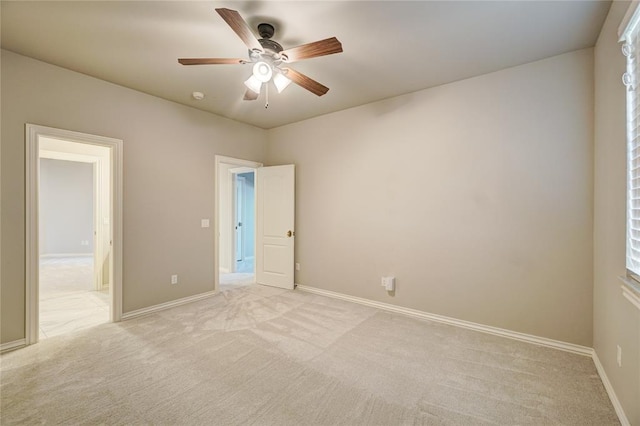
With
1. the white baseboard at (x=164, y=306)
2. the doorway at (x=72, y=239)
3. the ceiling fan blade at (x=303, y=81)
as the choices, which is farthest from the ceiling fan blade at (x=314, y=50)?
the white baseboard at (x=164, y=306)

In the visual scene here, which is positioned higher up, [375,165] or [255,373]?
[375,165]

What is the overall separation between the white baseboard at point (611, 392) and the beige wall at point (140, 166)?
171 inches

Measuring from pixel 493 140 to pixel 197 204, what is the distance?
3.89 m

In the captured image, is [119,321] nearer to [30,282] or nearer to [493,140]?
[30,282]

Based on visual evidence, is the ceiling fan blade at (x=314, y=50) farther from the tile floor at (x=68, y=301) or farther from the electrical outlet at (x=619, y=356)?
the tile floor at (x=68, y=301)

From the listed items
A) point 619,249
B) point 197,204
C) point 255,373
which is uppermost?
point 197,204

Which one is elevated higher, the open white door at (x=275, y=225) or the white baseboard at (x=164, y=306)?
the open white door at (x=275, y=225)

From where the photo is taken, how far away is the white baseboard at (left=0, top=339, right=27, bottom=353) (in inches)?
97.8

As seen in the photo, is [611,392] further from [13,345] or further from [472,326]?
[13,345]

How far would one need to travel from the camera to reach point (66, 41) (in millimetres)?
2398

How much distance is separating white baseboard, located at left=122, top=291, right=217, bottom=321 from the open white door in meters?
1.00

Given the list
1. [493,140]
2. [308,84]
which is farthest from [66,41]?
[493,140]

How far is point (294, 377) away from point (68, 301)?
12.6 feet

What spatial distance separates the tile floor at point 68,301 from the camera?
10.2ft
